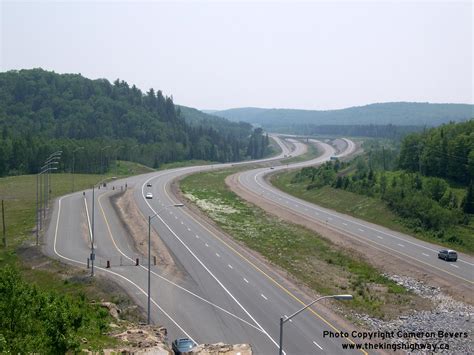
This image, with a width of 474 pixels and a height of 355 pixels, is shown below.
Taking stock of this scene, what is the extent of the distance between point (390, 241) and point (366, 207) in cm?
2123

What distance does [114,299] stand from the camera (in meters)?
41.3

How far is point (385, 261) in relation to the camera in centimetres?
5694

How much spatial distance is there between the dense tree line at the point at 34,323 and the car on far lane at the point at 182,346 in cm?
464

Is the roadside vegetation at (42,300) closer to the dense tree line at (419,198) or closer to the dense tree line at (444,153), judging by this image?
the dense tree line at (419,198)

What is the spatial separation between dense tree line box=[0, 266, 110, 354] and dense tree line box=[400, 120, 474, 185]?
7707cm

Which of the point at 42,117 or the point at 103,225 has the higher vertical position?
the point at 42,117

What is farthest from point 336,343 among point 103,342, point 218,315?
point 103,342

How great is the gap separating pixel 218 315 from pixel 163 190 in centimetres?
7181

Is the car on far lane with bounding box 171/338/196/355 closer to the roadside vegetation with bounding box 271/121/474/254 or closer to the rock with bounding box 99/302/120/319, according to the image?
the rock with bounding box 99/302/120/319

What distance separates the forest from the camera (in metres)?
71.2

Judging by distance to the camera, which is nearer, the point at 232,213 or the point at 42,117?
the point at 232,213

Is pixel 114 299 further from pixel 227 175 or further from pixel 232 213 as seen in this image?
pixel 227 175

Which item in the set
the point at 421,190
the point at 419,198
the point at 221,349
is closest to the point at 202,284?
the point at 221,349

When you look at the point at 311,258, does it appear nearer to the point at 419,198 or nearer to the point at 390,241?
the point at 390,241
